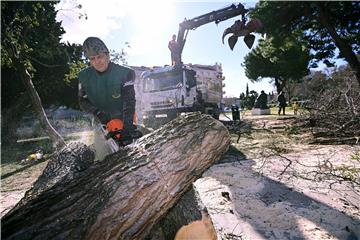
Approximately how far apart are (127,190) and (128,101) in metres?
1.37

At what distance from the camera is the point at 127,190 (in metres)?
1.89

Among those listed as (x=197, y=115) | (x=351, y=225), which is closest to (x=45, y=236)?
(x=197, y=115)

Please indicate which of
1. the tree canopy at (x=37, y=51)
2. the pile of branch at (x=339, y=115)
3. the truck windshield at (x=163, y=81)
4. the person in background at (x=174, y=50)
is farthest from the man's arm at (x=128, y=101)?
the person in background at (x=174, y=50)

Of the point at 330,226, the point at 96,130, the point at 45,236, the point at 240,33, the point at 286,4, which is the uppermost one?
the point at 286,4

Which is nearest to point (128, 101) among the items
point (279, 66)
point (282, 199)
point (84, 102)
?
point (84, 102)

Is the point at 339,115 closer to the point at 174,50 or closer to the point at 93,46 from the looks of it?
the point at 93,46

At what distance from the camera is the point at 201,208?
2.31 m

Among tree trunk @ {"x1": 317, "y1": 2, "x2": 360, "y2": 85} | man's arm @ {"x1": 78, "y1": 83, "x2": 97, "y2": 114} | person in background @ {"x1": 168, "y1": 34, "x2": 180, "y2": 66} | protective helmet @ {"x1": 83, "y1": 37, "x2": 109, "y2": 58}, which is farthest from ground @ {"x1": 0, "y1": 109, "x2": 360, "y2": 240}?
tree trunk @ {"x1": 317, "y1": 2, "x2": 360, "y2": 85}

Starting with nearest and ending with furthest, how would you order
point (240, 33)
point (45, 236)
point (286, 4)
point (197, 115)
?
point (45, 236) → point (197, 115) → point (240, 33) → point (286, 4)

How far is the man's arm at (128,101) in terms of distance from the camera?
2964 millimetres

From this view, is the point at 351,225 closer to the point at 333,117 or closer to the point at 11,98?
the point at 333,117

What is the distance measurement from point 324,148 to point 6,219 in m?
6.01

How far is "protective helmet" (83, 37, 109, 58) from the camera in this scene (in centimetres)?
291

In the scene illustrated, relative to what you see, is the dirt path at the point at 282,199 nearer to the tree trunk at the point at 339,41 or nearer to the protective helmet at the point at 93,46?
the protective helmet at the point at 93,46
